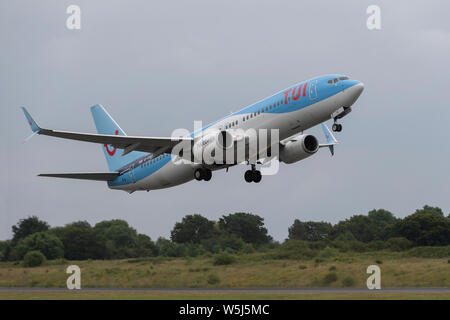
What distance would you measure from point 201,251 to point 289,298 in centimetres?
3423

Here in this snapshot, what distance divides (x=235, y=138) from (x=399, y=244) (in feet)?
116

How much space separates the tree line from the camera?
7412 cm

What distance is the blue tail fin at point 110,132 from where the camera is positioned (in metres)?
60.8

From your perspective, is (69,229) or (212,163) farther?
(69,229)

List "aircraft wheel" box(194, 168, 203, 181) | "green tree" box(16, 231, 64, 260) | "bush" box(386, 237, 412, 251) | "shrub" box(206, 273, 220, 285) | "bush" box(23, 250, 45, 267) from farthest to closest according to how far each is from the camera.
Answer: "green tree" box(16, 231, 64, 260) → "bush" box(386, 237, 412, 251) → "bush" box(23, 250, 45, 267) → "shrub" box(206, 273, 220, 285) → "aircraft wheel" box(194, 168, 203, 181)

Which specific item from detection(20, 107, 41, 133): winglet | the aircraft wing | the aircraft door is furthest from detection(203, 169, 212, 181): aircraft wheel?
detection(20, 107, 41, 133): winglet

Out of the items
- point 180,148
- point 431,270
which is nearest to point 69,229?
point 180,148

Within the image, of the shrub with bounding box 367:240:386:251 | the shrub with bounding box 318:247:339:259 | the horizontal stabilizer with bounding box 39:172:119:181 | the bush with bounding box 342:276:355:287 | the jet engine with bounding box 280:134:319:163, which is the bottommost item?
the bush with bounding box 342:276:355:287

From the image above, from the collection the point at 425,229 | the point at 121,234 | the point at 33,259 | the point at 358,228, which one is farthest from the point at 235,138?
the point at 121,234

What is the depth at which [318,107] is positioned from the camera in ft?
140

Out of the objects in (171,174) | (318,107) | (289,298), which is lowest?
(289,298)

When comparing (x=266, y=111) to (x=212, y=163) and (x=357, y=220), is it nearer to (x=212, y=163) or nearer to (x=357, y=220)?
(x=212, y=163)

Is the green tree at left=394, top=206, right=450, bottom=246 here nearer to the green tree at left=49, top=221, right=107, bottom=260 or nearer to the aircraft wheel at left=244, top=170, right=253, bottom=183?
the aircraft wheel at left=244, top=170, right=253, bottom=183

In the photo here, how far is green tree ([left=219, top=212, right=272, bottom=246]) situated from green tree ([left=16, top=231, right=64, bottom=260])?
72.7 ft
